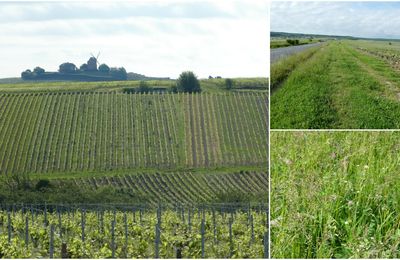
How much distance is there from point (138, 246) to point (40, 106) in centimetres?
3209

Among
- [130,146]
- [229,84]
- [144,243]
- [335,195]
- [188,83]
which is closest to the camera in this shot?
[335,195]

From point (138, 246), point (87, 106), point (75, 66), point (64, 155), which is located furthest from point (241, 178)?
point (75, 66)

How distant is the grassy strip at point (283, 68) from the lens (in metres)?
3.61

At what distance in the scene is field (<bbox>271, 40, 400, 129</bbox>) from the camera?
11.6 feet

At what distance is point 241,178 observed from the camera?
3017 cm

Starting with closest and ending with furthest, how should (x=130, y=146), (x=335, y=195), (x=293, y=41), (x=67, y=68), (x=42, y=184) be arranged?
(x=335, y=195), (x=293, y=41), (x=42, y=184), (x=130, y=146), (x=67, y=68)

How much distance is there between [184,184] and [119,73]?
25.4 m

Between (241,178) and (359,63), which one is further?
(241,178)

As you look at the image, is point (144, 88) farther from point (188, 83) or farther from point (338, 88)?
point (338, 88)

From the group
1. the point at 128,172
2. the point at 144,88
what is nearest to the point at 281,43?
the point at 128,172

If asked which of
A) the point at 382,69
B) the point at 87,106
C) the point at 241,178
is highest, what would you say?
the point at 382,69

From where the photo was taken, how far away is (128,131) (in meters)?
36.0

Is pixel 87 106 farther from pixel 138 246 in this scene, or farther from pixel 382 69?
pixel 382 69

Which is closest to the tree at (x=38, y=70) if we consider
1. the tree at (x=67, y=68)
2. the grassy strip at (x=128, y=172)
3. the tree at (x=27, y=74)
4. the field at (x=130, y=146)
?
the tree at (x=27, y=74)
